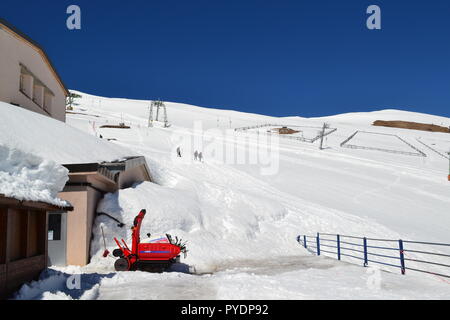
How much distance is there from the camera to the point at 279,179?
3181cm

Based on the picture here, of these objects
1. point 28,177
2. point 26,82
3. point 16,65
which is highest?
point 16,65

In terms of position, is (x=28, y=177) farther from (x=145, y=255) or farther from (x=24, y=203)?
(x=145, y=255)

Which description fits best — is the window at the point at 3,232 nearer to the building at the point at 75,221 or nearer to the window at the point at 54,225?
the building at the point at 75,221

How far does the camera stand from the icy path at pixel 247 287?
7789mm

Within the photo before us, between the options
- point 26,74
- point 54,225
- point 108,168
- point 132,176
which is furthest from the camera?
point 26,74

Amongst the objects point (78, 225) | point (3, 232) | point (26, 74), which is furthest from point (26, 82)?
point (3, 232)

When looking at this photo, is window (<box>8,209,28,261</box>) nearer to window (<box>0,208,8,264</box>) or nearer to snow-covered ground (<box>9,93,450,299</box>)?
window (<box>0,208,8,264</box>)

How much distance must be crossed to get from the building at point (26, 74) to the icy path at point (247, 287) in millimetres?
15345

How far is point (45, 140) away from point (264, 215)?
11477 millimetres

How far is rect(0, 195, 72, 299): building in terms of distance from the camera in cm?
712

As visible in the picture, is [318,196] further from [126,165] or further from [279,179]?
[126,165]

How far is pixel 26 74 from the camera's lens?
941 inches

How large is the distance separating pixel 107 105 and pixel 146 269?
9651cm

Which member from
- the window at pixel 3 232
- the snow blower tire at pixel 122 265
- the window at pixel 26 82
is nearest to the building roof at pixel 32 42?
the window at pixel 26 82
